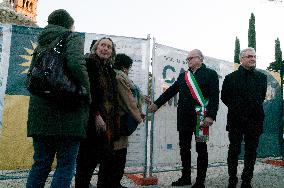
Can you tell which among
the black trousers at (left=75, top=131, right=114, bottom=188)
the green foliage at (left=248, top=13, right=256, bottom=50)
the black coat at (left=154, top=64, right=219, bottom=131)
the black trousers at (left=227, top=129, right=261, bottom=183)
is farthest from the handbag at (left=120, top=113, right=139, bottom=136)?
the green foliage at (left=248, top=13, right=256, bottom=50)

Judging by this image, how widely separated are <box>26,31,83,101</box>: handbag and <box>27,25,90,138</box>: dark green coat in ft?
0.20

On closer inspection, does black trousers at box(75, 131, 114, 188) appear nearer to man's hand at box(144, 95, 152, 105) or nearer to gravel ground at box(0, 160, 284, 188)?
gravel ground at box(0, 160, 284, 188)

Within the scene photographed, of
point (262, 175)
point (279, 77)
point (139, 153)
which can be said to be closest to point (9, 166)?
point (139, 153)

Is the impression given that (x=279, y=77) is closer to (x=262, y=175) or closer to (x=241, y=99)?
(x=262, y=175)

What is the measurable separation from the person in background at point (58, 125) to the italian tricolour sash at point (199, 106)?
1902 mm

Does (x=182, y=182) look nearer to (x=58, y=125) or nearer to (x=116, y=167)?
(x=116, y=167)

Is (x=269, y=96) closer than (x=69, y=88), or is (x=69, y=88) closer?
(x=69, y=88)

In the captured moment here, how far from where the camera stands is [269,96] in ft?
22.4

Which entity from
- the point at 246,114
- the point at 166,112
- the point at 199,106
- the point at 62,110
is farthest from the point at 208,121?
the point at 62,110

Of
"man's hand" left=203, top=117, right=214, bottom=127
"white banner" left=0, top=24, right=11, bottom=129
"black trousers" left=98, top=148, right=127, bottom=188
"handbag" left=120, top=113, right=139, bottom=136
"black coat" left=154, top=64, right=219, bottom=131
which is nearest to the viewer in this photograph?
"black trousers" left=98, top=148, right=127, bottom=188

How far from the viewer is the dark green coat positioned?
2.50 metres

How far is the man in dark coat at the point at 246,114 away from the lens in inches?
164

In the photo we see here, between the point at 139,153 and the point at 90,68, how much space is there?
1983 mm

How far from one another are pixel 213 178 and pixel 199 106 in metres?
1.44
